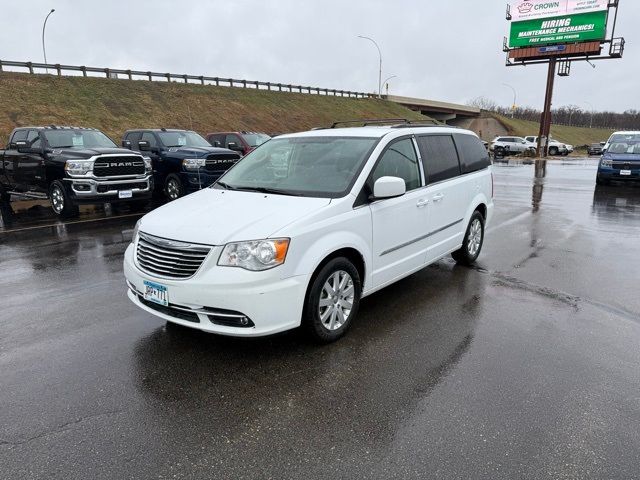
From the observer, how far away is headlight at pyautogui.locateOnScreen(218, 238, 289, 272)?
3498 mm

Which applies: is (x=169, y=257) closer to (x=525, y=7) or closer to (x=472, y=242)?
(x=472, y=242)

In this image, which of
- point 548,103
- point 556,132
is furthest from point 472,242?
point 556,132

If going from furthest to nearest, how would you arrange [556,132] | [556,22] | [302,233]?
1. [556,132]
2. [556,22]
3. [302,233]

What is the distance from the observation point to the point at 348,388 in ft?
11.2

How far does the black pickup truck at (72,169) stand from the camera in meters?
10.5

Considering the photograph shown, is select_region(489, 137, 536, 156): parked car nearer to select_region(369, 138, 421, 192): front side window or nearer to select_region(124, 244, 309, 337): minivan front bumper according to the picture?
select_region(369, 138, 421, 192): front side window

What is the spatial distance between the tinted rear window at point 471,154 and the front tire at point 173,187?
8554mm

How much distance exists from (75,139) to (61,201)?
1744 mm

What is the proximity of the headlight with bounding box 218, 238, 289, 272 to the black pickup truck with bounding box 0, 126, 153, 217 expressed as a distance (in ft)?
27.2

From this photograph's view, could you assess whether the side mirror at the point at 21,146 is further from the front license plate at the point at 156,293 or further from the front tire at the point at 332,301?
the front tire at the point at 332,301

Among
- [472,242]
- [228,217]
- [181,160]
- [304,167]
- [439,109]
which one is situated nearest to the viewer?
[228,217]

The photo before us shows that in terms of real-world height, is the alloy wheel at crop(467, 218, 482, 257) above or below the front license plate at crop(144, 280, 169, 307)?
below

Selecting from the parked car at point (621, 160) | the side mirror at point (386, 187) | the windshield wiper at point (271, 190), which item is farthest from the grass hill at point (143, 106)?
the side mirror at point (386, 187)

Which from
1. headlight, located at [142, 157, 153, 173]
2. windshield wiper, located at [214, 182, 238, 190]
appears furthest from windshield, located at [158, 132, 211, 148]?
windshield wiper, located at [214, 182, 238, 190]
